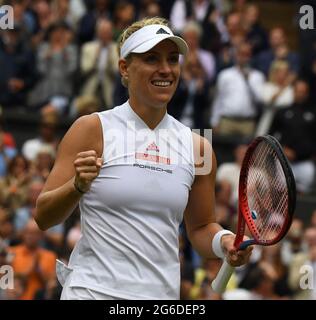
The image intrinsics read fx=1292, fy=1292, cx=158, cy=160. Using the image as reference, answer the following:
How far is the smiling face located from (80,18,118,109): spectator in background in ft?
23.8

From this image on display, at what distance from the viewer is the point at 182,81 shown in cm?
1310

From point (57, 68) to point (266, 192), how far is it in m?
8.03

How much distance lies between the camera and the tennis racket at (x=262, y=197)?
5.36 m

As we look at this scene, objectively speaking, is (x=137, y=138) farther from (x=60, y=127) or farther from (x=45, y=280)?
(x=60, y=127)

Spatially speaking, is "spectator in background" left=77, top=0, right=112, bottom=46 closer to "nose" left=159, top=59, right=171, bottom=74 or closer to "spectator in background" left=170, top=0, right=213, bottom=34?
"spectator in background" left=170, top=0, right=213, bottom=34

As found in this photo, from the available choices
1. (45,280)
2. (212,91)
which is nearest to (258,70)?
(212,91)

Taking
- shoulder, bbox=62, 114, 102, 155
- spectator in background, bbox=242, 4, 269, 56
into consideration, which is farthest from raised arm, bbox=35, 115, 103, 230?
spectator in background, bbox=242, 4, 269, 56

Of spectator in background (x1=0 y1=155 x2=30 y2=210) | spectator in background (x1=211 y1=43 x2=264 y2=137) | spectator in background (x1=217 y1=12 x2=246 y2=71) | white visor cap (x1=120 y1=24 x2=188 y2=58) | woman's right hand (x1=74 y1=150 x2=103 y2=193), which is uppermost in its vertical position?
white visor cap (x1=120 y1=24 x2=188 y2=58)

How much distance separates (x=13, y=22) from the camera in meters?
13.1

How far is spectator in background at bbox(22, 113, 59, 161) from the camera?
39.7 feet

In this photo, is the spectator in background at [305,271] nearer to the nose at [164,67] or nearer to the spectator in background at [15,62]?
the spectator in background at [15,62]

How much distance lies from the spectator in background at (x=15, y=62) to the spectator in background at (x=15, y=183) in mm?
1686

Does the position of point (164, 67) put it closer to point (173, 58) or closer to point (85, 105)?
point (173, 58)

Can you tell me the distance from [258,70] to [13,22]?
8.35 ft
